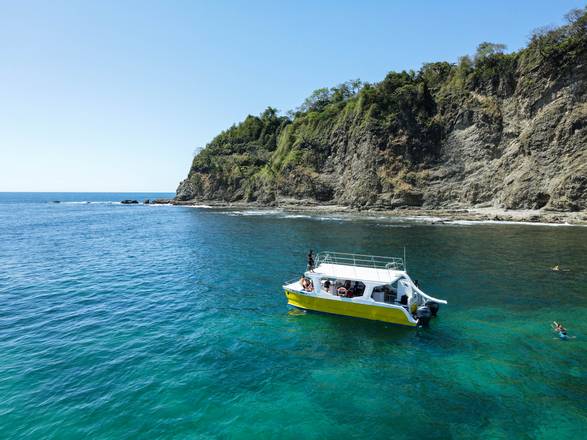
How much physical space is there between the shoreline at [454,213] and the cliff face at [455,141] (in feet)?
7.44

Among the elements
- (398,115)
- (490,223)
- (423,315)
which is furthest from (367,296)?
(398,115)

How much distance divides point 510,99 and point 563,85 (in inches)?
490

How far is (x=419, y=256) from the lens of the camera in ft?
136

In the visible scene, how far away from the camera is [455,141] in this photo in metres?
92.2

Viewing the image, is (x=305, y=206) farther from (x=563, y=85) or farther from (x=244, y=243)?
(x=563, y=85)

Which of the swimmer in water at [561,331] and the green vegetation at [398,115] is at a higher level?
the green vegetation at [398,115]

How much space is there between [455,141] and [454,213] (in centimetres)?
2383

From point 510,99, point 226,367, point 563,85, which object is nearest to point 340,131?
point 510,99

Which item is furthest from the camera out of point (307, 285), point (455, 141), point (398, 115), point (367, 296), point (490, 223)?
point (398, 115)

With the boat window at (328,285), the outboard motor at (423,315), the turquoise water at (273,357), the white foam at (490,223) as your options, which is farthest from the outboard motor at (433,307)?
the white foam at (490,223)

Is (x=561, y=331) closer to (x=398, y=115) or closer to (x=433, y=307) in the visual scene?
(x=433, y=307)

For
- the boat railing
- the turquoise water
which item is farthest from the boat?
the boat railing

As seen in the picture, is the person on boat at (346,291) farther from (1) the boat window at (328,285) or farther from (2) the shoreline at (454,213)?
(2) the shoreline at (454,213)

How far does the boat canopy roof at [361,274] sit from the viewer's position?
2336 cm
